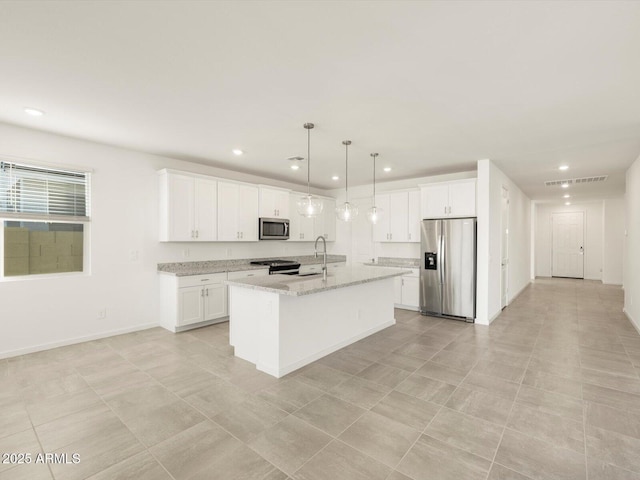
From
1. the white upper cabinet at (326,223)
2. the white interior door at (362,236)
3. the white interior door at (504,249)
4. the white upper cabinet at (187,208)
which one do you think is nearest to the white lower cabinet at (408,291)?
the white interior door at (362,236)

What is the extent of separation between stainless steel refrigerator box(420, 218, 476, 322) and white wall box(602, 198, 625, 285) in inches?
290

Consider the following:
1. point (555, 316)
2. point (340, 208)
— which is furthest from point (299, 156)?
point (555, 316)

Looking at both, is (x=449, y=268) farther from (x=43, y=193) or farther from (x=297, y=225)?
(x=43, y=193)

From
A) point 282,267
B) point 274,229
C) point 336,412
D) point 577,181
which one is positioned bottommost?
point 336,412

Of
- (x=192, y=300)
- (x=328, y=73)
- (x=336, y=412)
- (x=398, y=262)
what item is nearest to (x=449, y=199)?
→ (x=398, y=262)

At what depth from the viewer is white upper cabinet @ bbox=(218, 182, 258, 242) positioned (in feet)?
17.3

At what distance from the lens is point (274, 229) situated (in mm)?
6055

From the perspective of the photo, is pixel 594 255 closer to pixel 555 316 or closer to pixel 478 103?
pixel 555 316

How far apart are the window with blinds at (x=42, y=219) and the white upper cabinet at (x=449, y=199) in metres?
5.30

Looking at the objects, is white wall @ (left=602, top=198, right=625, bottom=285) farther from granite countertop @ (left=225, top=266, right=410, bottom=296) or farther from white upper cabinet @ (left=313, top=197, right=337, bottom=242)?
granite countertop @ (left=225, top=266, right=410, bottom=296)

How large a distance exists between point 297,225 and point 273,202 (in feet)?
2.75

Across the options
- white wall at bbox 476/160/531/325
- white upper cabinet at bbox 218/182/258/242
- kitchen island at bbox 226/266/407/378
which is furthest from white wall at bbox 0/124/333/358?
white wall at bbox 476/160/531/325

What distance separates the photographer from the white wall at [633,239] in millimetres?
4633

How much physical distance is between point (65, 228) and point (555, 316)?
7801mm
